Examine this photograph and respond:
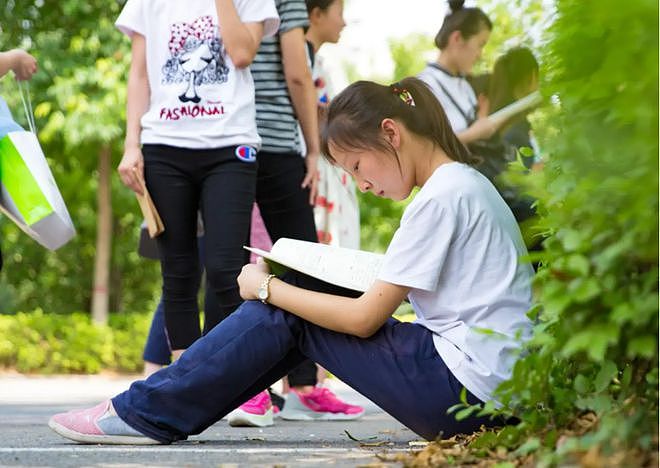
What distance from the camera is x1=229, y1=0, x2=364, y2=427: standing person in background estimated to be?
15.7 feet

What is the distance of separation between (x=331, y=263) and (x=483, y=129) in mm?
2406

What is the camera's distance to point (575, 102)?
7.77 ft

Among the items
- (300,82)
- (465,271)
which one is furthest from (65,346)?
(465,271)

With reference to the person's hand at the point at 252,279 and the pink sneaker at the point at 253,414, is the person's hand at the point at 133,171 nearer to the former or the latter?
the pink sneaker at the point at 253,414

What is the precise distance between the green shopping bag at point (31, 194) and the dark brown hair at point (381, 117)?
1258 mm

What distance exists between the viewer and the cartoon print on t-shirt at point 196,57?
437cm

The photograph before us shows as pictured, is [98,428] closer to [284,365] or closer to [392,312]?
[284,365]

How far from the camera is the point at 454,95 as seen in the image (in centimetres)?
563

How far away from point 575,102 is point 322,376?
3399 mm

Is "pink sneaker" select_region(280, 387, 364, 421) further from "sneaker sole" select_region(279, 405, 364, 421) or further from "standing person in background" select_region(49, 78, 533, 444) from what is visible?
"standing person in background" select_region(49, 78, 533, 444)

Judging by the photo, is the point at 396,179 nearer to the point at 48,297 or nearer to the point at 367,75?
the point at 48,297

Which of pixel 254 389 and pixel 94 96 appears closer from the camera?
pixel 254 389

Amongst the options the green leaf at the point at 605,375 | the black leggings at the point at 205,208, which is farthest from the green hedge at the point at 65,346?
the green leaf at the point at 605,375

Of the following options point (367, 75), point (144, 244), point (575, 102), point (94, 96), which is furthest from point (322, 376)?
point (367, 75)
